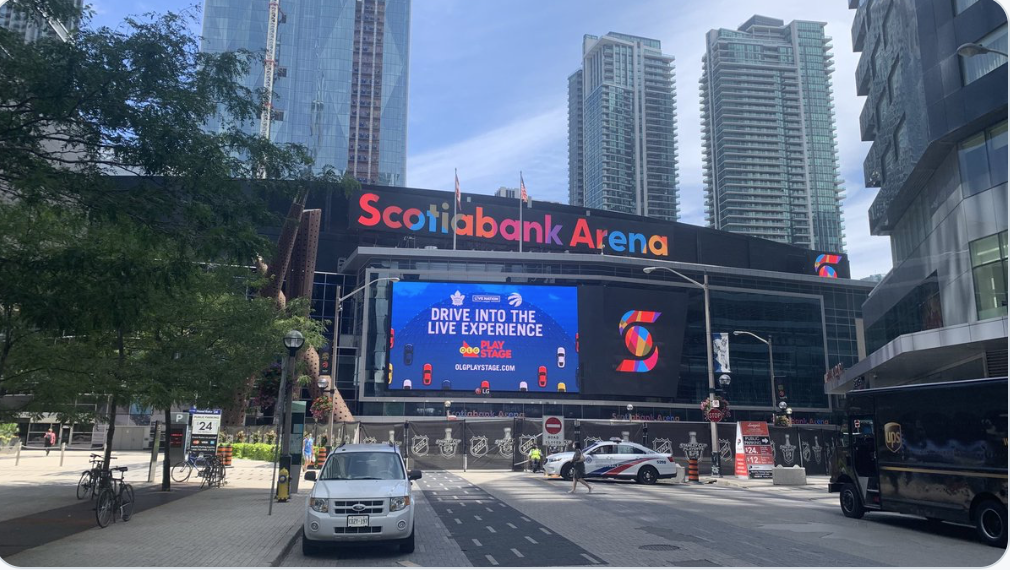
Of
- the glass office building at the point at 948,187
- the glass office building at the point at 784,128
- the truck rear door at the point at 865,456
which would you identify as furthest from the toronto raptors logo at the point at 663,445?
the glass office building at the point at 784,128

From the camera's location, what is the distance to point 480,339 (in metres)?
59.8

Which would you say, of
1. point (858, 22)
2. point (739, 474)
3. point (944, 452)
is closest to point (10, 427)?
point (739, 474)

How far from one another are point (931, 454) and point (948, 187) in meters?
17.7

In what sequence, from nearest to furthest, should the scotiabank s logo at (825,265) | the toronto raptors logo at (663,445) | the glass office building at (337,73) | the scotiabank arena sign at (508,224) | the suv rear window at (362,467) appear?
the suv rear window at (362,467)
the toronto raptors logo at (663,445)
the scotiabank arena sign at (508,224)
the scotiabank s logo at (825,265)
the glass office building at (337,73)

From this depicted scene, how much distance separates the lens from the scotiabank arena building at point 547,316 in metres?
59.7

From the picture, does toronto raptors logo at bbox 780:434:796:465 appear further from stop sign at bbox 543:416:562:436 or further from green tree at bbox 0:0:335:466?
green tree at bbox 0:0:335:466

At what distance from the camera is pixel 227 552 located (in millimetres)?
11664

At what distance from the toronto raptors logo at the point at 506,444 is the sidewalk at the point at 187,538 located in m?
16.1

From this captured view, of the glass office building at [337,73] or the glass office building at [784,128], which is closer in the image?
the glass office building at [337,73]

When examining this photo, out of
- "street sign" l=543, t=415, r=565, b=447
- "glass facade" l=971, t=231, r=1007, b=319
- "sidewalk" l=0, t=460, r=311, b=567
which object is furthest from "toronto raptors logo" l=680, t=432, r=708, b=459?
"sidewalk" l=0, t=460, r=311, b=567

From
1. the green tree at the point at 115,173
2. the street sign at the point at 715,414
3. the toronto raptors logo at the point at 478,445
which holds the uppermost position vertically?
the green tree at the point at 115,173

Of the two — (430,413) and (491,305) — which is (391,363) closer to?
(430,413)

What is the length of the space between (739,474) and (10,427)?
51.8 m

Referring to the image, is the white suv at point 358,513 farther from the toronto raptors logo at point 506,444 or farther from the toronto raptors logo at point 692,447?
the toronto raptors logo at point 692,447
